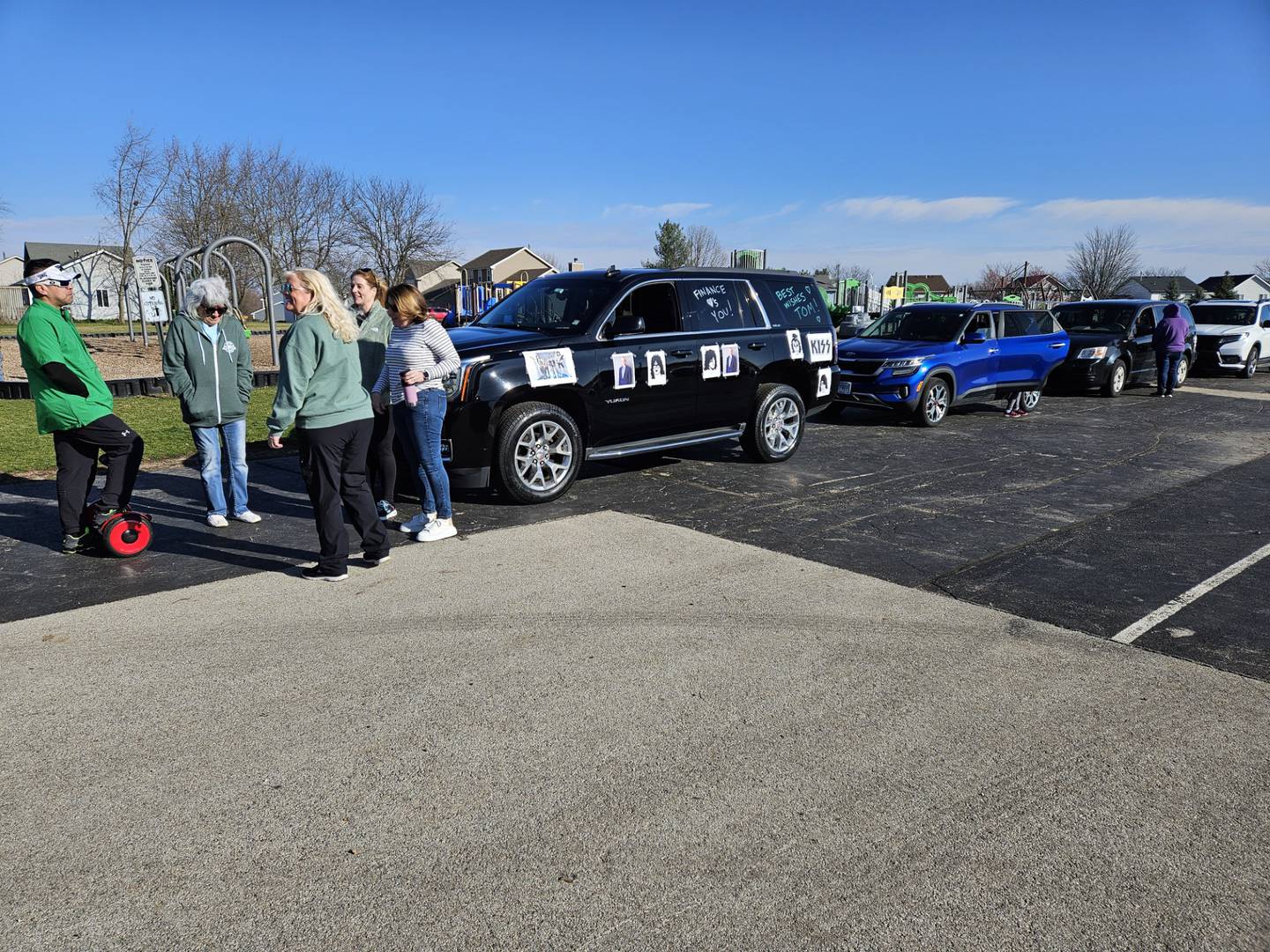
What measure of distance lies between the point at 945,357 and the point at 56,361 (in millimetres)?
10795

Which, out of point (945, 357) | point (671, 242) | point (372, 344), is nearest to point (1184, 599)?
point (372, 344)

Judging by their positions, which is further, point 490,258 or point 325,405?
point 490,258

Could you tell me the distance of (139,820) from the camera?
9.75 feet

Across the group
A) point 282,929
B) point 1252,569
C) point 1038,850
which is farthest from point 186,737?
point 1252,569

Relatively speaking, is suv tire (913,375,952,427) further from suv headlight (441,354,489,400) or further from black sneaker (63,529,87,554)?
black sneaker (63,529,87,554)

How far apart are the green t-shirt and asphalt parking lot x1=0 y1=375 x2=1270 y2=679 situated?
953 millimetres

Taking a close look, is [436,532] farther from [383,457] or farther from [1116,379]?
[1116,379]

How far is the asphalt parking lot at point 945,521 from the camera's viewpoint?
17.3 feet

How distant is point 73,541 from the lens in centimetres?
598

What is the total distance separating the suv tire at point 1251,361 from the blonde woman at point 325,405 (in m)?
22.0

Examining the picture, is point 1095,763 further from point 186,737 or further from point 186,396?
point 186,396

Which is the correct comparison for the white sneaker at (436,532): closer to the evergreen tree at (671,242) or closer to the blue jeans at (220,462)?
the blue jeans at (220,462)

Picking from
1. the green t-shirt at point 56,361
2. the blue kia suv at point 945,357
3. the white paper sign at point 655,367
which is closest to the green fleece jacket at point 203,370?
the green t-shirt at point 56,361

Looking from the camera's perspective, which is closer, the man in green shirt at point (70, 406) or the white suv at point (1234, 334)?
the man in green shirt at point (70, 406)
